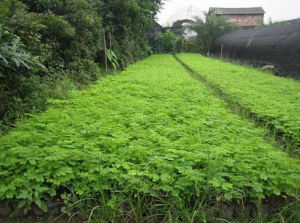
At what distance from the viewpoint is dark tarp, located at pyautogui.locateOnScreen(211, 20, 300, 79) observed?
414 inches

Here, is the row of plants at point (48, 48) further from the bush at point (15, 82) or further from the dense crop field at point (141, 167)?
the dense crop field at point (141, 167)

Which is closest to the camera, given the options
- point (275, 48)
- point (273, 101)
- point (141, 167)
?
point (141, 167)

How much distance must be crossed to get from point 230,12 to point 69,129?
37.4 m

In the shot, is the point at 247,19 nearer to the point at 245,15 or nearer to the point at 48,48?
the point at 245,15

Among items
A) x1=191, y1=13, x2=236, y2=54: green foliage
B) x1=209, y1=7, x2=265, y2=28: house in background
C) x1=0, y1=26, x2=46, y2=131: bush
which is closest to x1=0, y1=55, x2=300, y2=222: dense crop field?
x1=0, y1=26, x2=46, y2=131: bush

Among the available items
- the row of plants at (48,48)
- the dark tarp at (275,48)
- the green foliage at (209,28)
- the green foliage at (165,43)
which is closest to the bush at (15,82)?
the row of plants at (48,48)

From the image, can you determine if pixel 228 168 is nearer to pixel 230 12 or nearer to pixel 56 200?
pixel 56 200

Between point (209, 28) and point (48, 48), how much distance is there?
23.4 metres

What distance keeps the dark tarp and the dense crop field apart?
26.9ft

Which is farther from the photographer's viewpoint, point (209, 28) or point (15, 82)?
point (209, 28)

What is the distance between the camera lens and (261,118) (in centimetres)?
501

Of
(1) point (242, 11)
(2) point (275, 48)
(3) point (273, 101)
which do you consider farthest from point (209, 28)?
(3) point (273, 101)

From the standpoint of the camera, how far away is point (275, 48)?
12.1m

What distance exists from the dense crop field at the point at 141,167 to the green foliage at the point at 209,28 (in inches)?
988
